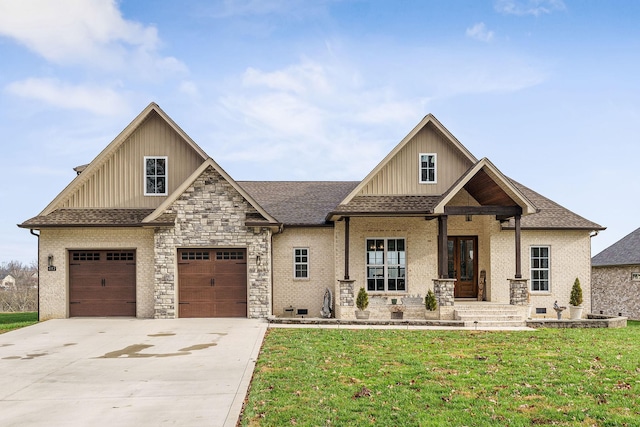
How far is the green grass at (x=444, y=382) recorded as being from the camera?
277 inches

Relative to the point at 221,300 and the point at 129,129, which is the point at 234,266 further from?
the point at 129,129

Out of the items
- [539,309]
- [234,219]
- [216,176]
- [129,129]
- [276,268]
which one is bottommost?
[539,309]

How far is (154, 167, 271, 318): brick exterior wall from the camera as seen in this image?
17.9 metres

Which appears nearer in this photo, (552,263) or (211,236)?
(211,236)

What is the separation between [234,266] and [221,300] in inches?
49.7

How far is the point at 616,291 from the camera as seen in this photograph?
2706 cm

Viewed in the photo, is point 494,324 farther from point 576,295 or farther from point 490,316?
point 576,295

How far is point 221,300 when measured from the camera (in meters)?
18.4

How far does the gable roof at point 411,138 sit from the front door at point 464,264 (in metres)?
3.37

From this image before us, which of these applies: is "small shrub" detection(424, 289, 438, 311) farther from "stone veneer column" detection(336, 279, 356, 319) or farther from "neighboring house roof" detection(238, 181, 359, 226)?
"neighboring house roof" detection(238, 181, 359, 226)

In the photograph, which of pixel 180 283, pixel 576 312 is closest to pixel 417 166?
pixel 576 312

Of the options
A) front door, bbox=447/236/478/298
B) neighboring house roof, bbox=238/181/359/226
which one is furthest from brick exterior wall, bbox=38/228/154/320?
front door, bbox=447/236/478/298

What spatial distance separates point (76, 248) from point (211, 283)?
4.91 meters

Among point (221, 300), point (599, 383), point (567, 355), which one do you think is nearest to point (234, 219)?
point (221, 300)
